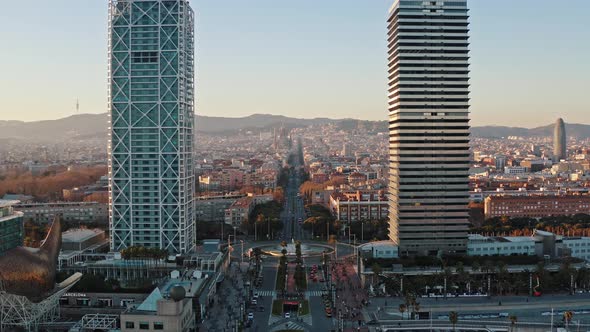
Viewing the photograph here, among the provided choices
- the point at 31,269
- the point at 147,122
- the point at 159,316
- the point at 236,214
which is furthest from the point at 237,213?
the point at 159,316

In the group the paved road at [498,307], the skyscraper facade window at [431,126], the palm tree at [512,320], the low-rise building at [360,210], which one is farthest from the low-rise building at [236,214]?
the palm tree at [512,320]

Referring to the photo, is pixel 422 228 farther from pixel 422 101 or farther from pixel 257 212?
pixel 257 212

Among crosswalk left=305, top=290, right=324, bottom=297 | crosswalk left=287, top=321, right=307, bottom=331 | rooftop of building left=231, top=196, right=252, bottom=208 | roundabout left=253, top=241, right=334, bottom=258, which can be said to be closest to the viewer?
crosswalk left=287, top=321, right=307, bottom=331

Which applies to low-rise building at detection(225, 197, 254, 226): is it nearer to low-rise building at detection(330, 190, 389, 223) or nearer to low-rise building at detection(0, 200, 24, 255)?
low-rise building at detection(330, 190, 389, 223)

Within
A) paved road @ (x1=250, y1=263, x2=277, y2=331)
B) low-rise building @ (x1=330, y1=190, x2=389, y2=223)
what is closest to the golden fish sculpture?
paved road @ (x1=250, y1=263, x2=277, y2=331)

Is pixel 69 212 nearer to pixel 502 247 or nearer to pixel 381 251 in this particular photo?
pixel 381 251

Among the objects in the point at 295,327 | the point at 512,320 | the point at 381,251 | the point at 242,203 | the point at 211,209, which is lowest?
the point at 295,327
